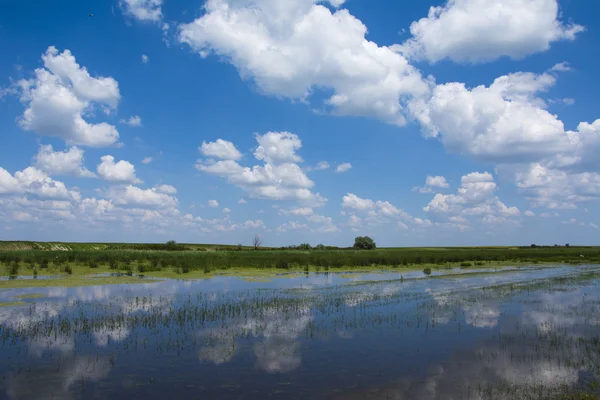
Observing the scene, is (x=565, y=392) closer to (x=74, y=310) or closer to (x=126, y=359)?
(x=126, y=359)

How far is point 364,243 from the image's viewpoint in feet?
434

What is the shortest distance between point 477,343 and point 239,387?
8.37 m

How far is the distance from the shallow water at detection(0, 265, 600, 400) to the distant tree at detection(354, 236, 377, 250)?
10746 centimetres

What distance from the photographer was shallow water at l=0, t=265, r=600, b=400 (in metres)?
10.0

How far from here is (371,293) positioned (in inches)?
1018

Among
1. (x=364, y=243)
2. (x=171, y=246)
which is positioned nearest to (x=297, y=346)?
(x=171, y=246)

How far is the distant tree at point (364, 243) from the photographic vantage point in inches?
5192

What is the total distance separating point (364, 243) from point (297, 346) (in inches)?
4754

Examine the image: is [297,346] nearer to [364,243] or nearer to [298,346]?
[298,346]

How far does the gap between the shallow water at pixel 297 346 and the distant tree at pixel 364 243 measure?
10746cm

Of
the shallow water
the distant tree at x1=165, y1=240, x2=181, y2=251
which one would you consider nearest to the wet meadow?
the shallow water

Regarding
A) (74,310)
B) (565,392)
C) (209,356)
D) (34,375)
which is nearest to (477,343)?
(565,392)

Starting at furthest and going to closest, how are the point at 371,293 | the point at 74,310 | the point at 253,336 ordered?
the point at 371,293 < the point at 74,310 < the point at 253,336

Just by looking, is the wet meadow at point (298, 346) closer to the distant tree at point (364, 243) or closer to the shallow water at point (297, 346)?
the shallow water at point (297, 346)
